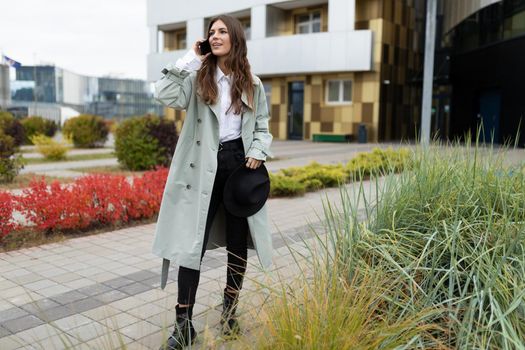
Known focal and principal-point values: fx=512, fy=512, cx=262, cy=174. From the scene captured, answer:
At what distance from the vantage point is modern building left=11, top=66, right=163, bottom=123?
39.2 meters

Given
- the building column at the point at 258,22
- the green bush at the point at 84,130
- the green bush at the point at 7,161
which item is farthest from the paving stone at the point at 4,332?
the building column at the point at 258,22

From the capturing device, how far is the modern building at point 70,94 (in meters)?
39.2

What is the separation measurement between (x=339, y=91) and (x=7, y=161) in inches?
700

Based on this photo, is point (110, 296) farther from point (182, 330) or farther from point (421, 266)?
point (421, 266)

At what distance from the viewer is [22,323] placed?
3.45 meters

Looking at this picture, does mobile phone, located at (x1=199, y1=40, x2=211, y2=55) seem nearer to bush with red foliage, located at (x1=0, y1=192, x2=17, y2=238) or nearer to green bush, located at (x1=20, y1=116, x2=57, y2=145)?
bush with red foliage, located at (x1=0, y1=192, x2=17, y2=238)

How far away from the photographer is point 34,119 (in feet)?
83.3

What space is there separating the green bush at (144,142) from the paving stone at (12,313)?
335 inches

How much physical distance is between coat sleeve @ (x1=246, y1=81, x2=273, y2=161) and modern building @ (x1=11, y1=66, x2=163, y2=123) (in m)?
24.8

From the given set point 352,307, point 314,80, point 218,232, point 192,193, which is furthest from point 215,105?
point 314,80

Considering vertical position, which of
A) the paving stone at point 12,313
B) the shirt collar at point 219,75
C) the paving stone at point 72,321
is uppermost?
the shirt collar at point 219,75

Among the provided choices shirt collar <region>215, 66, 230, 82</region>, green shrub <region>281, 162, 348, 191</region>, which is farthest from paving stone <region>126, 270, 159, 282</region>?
green shrub <region>281, 162, 348, 191</region>

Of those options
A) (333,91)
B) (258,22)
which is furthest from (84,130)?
(333,91)

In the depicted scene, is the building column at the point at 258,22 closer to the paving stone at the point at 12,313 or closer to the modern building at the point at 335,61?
the modern building at the point at 335,61
